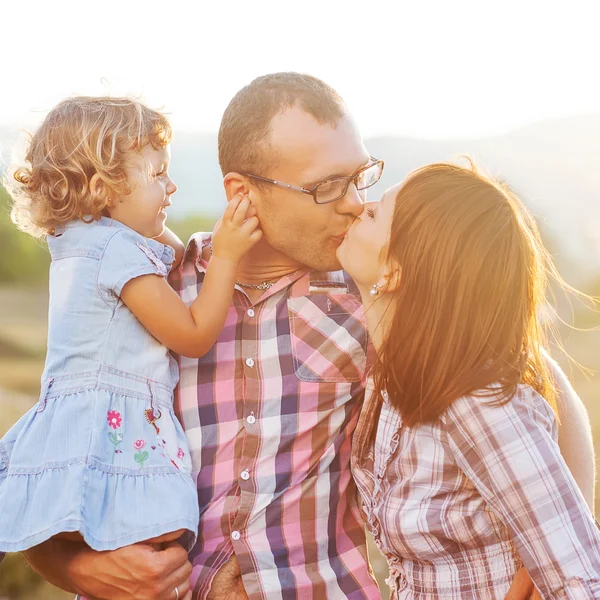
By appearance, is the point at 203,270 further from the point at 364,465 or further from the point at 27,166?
the point at 364,465

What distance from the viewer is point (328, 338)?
2420mm

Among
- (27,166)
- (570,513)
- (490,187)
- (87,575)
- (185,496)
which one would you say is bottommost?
(87,575)

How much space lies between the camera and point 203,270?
2.58 m

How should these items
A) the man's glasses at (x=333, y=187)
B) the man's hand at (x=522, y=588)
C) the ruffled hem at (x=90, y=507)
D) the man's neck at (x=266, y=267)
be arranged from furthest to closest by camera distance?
1. the man's neck at (x=266, y=267)
2. the man's glasses at (x=333, y=187)
3. the ruffled hem at (x=90, y=507)
4. the man's hand at (x=522, y=588)

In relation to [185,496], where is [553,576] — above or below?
above

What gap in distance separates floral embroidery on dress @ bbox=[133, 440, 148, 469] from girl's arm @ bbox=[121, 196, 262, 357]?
289mm

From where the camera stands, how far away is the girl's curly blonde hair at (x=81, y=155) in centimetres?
224

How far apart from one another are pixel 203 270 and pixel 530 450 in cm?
128

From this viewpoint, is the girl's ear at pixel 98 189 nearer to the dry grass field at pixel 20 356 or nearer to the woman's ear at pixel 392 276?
the woman's ear at pixel 392 276

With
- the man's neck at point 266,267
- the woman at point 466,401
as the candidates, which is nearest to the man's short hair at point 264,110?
the man's neck at point 266,267

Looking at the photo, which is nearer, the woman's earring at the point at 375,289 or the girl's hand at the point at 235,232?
the woman's earring at the point at 375,289

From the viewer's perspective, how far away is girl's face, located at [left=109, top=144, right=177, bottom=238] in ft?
7.50

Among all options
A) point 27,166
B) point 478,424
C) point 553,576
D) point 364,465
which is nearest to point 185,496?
point 364,465

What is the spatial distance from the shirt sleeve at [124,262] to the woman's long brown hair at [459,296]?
71 cm
